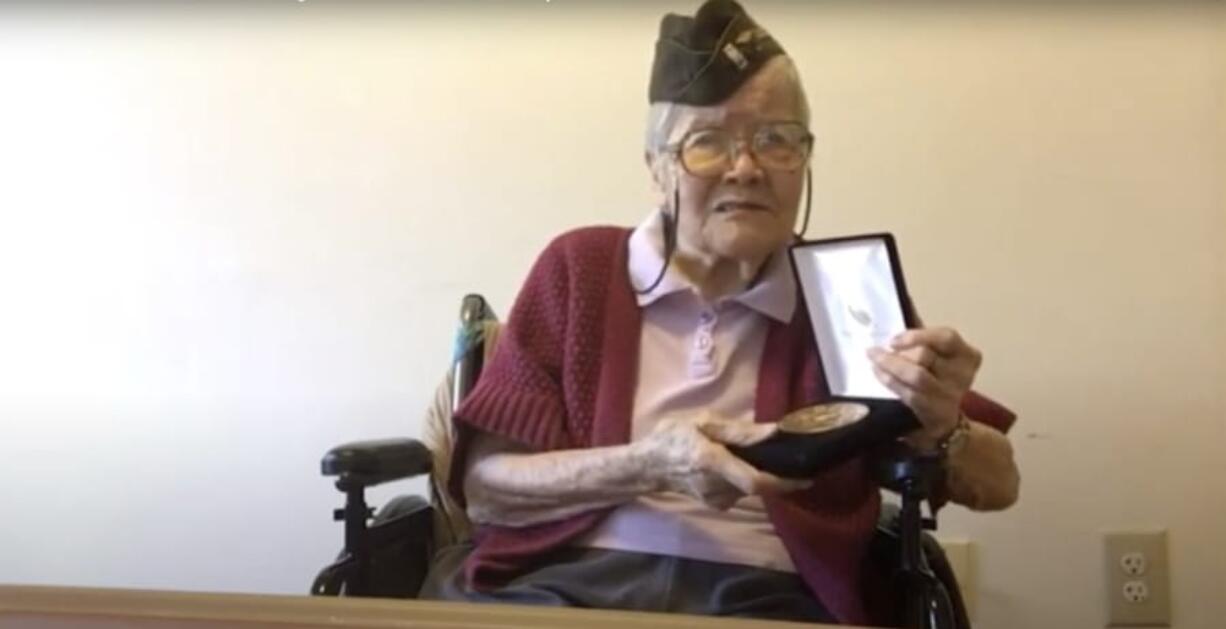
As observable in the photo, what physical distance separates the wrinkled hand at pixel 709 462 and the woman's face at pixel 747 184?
204 mm

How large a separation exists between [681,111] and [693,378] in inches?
10.4

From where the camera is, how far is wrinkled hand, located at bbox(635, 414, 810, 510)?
111cm

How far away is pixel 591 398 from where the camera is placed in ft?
4.30

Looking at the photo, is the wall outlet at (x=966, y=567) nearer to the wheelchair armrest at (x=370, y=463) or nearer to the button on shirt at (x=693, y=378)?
the button on shirt at (x=693, y=378)

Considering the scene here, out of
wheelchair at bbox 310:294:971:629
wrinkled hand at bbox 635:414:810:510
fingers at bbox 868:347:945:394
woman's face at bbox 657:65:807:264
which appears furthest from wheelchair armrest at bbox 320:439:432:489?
fingers at bbox 868:347:945:394

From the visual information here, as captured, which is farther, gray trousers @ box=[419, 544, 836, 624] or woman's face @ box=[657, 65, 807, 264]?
woman's face @ box=[657, 65, 807, 264]

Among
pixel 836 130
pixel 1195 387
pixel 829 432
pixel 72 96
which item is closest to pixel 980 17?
pixel 836 130

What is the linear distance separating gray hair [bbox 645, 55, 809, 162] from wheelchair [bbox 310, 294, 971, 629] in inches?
11.7

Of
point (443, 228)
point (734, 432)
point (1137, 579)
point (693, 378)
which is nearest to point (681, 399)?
point (693, 378)

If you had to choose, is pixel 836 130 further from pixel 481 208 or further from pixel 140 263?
pixel 140 263

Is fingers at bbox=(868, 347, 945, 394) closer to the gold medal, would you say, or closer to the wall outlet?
the gold medal

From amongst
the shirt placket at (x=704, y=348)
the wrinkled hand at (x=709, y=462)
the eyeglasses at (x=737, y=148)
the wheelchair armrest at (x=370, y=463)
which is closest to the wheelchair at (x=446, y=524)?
the wheelchair armrest at (x=370, y=463)

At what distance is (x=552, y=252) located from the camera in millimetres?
1384

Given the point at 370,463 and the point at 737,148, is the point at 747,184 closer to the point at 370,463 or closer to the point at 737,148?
the point at 737,148
